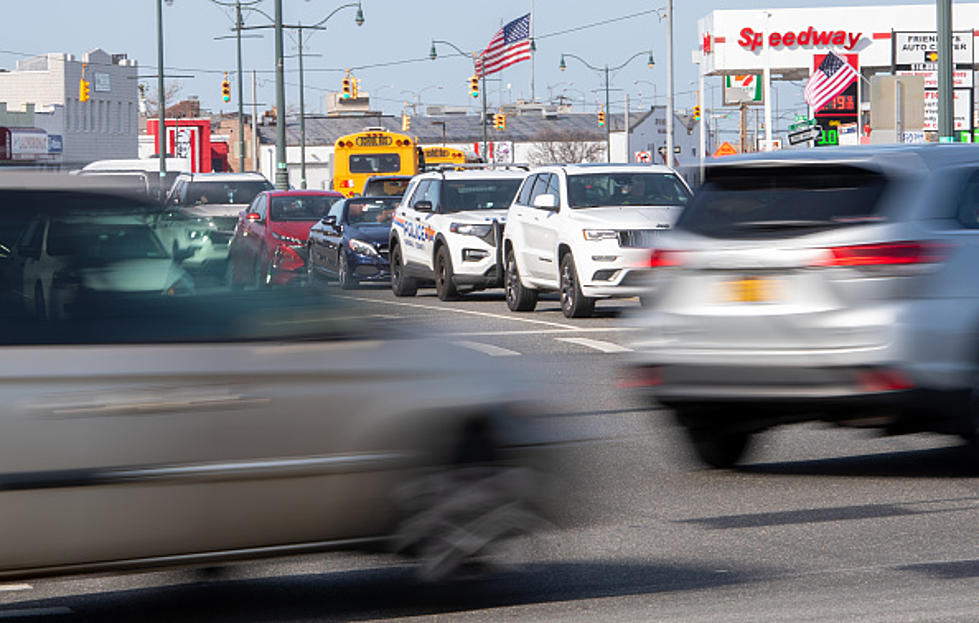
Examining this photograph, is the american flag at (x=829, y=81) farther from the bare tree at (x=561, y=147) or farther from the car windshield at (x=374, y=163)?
the bare tree at (x=561, y=147)

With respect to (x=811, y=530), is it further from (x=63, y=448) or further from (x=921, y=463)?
(x=63, y=448)

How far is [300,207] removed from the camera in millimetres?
29859

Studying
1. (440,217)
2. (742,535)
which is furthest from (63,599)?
(440,217)

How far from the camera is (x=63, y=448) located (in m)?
5.39

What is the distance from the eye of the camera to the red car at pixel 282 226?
28.1 m

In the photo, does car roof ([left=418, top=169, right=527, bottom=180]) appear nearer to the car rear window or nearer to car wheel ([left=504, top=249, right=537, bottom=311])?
car wheel ([left=504, top=249, right=537, bottom=311])

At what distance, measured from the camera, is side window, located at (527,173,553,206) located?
20941mm

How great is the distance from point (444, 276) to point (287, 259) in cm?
543

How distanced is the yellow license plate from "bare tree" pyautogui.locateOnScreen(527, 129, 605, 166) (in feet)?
431

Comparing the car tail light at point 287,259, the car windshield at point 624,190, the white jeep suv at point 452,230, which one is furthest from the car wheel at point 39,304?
the car tail light at point 287,259

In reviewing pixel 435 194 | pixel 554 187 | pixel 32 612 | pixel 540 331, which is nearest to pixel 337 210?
pixel 435 194

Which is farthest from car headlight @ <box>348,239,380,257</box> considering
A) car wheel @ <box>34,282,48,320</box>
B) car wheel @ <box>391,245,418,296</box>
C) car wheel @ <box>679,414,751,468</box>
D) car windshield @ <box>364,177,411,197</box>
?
car wheel @ <box>34,282,48,320</box>

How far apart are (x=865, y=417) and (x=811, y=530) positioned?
3.64 feet

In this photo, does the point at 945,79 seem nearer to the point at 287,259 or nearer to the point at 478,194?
the point at 478,194
